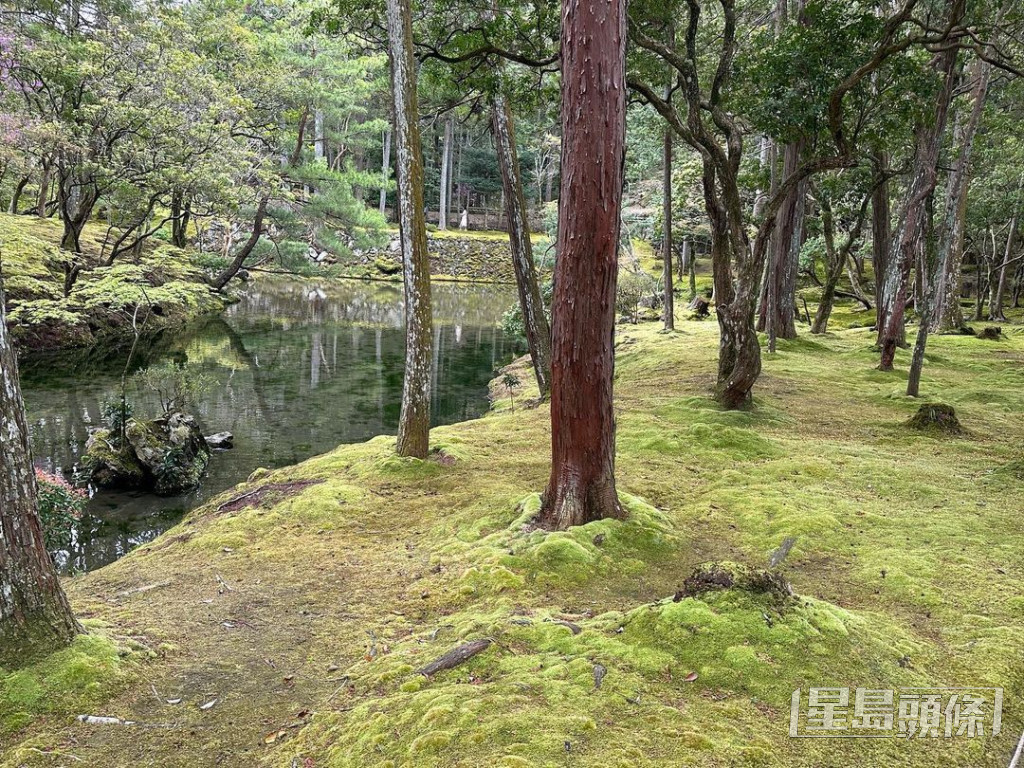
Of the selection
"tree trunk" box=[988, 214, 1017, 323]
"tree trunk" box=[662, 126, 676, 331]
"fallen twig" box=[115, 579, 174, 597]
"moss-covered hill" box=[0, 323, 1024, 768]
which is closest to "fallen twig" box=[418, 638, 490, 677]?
"moss-covered hill" box=[0, 323, 1024, 768]

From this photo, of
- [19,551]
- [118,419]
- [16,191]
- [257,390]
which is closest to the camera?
[19,551]

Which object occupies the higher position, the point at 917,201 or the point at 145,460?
the point at 917,201

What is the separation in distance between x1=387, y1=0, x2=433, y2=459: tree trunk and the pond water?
3.69 m

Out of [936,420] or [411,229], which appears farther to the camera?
[936,420]

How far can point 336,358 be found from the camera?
1941cm

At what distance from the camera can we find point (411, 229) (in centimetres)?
724

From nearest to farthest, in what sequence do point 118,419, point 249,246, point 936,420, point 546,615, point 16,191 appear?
point 546,615, point 936,420, point 118,419, point 16,191, point 249,246

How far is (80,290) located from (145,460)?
556cm

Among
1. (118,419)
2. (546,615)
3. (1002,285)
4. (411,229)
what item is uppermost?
(411,229)

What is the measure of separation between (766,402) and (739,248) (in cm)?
260

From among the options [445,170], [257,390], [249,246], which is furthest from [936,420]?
[445,170]

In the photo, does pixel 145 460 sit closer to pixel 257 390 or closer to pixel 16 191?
pixel 257 390

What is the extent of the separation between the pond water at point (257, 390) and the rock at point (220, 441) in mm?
199
